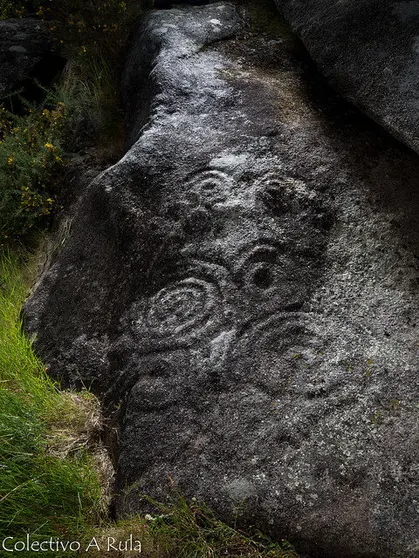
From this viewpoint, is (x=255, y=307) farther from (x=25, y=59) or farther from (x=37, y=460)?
(x=25, y=59)

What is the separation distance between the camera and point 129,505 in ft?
7.77

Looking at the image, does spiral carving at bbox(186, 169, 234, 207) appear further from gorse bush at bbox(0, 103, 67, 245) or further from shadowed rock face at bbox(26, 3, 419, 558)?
gorse bush at bbox(0, 103, 67, 245)

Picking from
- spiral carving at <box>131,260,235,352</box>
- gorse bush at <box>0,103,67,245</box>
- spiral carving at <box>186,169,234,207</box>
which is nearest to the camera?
spiral carving at <box>131,260,235,352</box>

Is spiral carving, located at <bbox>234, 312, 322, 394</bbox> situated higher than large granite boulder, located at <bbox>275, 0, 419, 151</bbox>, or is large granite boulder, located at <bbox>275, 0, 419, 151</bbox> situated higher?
large granite boulder, located at <bbox>275, 0, 419, 151</bbox>

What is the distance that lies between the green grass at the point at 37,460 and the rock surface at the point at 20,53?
2.93 meters

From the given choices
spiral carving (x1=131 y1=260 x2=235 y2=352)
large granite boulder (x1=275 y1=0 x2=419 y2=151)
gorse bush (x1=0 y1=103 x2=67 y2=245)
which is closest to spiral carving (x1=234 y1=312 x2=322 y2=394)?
spiral carving (x1=131 y1=260 x2=235 y2=352)

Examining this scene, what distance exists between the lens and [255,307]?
8.60ft

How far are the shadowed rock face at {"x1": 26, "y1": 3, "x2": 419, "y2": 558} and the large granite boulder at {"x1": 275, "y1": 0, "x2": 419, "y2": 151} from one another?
0.23 m

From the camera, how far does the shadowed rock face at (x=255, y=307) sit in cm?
221

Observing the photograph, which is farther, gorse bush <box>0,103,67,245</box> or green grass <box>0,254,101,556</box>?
gorse bush <box>0,103,67,245</box>

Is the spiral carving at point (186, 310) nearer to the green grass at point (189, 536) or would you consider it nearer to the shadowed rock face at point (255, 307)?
the shadowed rock face at point (255, 307)

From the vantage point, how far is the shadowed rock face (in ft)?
7.25

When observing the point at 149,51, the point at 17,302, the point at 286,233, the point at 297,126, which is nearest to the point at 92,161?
the point at 149,51

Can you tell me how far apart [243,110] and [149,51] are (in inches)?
40.2
